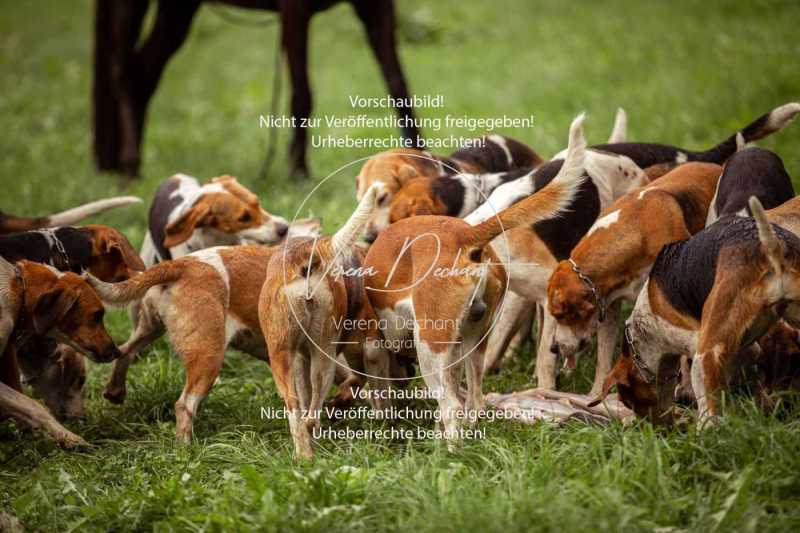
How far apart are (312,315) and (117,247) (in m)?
1.79

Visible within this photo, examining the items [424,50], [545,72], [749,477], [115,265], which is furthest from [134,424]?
[424,50]

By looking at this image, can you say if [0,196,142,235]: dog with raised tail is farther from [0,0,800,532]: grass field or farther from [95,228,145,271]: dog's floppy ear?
[0,0,800,532]: grass field

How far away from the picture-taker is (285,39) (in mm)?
9219

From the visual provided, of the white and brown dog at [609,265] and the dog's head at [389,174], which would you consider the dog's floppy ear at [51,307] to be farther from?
the white and brown dog at [609,265]

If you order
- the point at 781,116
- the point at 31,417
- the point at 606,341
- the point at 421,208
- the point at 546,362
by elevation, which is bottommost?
the point at 31,417

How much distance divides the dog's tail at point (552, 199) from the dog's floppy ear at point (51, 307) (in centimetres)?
202

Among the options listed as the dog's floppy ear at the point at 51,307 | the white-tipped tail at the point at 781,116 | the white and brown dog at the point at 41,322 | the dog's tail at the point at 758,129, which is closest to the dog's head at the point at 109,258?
the white and brown dog at the point at 41,322

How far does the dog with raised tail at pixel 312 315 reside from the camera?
4.51m

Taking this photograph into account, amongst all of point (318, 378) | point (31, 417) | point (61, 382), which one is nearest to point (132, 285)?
point (31, 417)

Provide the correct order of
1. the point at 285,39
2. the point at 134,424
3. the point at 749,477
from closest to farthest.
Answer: the point at 749,477 → the point at 134,424 → the point at 285,39

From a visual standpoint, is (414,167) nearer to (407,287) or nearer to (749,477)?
(407,287)

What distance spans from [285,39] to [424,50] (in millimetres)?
9072

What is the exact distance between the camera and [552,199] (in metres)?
4.42

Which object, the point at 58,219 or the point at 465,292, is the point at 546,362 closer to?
the point at 465,292
